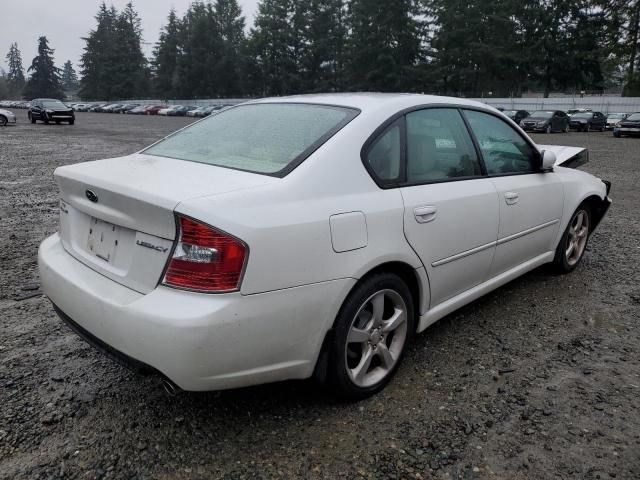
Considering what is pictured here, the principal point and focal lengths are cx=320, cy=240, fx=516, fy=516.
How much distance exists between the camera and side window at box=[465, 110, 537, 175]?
3.50m

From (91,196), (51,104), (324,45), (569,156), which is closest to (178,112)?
(324,45)

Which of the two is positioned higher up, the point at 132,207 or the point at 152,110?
the point at 152,110

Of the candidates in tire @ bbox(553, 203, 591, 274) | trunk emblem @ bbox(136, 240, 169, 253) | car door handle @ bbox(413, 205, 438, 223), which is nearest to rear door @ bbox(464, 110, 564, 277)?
tire @ bbox(553, 203, 591, 274)

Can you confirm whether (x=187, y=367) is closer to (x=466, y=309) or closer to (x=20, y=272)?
(x=466, y=309)

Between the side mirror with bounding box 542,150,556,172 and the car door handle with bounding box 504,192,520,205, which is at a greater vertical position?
the side mirror with bounding box 542,150,556,172

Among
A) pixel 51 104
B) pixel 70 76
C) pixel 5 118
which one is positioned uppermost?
pixel 70 76

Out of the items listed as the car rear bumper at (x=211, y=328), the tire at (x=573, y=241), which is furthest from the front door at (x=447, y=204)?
the tire at (x=573, y=241)

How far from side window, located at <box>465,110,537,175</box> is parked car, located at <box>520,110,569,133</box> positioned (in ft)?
85.5

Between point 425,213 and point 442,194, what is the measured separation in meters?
0.24

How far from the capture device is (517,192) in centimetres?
358

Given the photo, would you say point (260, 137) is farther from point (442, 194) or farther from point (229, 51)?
point (229, 51)

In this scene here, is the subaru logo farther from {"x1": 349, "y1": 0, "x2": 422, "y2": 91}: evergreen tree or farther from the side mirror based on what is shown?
{"x1": 349, "y1": 0, "x2": 422, "y2": 91}: evergreen tree

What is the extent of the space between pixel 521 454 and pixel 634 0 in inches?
2318

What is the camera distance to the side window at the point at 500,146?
3.50 m
